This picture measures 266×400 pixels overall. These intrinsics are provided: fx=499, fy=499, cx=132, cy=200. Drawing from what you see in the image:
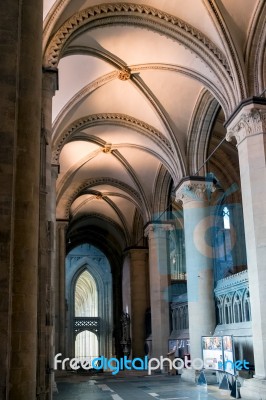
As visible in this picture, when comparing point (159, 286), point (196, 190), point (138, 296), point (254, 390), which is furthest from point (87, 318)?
point (254, 390)

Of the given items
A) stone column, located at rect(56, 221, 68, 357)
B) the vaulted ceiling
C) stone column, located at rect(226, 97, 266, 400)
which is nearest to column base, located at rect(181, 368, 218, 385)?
stone column, located at rect(226, 97, 266, 400)

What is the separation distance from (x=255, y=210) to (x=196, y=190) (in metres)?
5.51

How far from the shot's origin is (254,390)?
10609 millimetres

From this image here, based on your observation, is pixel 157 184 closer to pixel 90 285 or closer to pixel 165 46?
pixel 165 46

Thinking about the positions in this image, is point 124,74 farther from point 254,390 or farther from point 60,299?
point 60,299

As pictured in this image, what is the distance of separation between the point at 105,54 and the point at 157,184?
8.90 meters

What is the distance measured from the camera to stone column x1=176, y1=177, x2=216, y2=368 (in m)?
15.7

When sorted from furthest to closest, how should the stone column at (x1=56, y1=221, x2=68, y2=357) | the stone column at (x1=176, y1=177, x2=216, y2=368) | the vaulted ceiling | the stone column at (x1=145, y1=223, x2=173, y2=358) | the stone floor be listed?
the stone column at (x1=145, y1=223, x2=173, y2=358) → the stone column at (x1=56, y1=221, x2=68, y2=357) → the stone column at (x1=176, y1=177, x2=216, y2=368) → the vaulted ceiling → the stone floor

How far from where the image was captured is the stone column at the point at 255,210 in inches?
424

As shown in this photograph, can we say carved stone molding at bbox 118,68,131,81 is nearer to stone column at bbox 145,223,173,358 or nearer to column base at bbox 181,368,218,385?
stone column at bbox 145,223,173,358

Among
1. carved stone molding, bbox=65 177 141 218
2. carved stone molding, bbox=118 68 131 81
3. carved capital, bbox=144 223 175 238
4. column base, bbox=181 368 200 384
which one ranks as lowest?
column base, bbox=181 368 200 384

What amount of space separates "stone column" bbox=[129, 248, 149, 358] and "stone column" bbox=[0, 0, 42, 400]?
2014 centimetres

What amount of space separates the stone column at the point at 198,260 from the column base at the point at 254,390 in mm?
4424

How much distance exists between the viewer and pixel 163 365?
65.9ft
